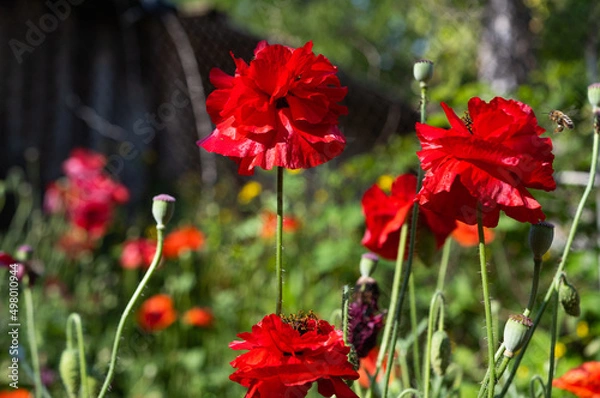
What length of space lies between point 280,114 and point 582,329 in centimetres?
152

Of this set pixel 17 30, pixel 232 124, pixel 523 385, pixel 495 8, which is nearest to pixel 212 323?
pixel 523 385

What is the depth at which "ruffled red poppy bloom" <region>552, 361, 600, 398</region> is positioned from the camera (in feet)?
2.88

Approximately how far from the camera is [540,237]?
70 cm

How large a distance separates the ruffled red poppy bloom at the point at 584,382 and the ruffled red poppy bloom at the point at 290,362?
15.2 inches

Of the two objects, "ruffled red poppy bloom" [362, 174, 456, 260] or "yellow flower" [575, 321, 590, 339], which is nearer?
"ruffled red poppy bloom" [362, 174, 456, 260]

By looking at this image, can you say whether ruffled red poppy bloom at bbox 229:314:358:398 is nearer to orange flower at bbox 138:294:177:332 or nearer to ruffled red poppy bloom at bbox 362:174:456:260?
ruffled red poppy bloom at bbox 362:174:456:260

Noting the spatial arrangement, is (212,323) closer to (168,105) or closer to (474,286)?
(474,286)

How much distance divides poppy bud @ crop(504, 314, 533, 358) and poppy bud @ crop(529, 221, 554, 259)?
85 mm

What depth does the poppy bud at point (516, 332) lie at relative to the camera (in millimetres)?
635

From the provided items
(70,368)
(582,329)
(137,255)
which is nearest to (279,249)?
(70,368)

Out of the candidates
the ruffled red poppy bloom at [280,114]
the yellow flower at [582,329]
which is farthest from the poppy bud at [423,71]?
the yellow flower at [582,329]

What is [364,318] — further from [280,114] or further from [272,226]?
[272,226]

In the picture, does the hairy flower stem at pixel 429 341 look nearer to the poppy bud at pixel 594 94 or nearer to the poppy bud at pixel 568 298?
the poppy bud at pixel 568 298

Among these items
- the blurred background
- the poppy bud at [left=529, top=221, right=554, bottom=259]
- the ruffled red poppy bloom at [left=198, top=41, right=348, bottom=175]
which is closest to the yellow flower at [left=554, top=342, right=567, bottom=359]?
the blurred background
